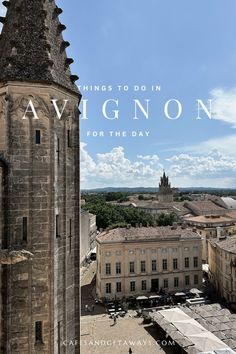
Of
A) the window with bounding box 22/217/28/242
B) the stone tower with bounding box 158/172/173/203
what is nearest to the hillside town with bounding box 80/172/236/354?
the window with bounding box 22/217/28/242

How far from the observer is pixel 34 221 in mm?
12539

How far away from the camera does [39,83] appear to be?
12625mm

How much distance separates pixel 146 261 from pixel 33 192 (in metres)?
39.6

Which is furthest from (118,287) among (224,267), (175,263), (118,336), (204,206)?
(204,206)

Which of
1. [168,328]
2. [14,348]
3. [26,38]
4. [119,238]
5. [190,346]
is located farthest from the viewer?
[119,238]

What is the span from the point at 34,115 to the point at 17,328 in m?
7.50

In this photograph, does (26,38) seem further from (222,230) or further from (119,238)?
(222,230)

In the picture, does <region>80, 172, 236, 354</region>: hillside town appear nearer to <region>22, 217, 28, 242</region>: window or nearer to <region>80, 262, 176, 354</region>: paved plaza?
<region>80, 262, 176, 354</region>: paved plaza

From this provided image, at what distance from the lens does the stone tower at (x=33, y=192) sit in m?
12.2

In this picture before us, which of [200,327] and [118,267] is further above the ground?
[118,267]

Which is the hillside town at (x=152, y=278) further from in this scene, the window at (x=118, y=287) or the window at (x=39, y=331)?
the window at (x=39, y=331)

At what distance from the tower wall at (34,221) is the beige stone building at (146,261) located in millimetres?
35207

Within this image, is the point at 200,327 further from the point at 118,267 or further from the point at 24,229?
the point at 24,229

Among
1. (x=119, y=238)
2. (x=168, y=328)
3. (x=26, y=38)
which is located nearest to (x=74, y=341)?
(x=26, y=38)
